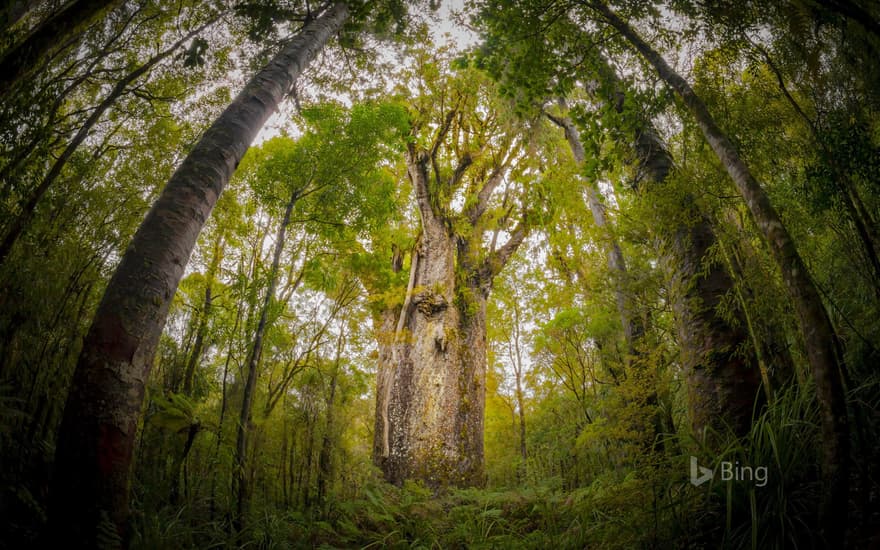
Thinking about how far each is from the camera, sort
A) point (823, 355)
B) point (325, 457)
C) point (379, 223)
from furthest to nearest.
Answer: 1. point (379, 223)
2. point (325, 457)
3. point (823, 355)

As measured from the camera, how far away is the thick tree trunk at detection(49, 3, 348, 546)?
1596 millimetres

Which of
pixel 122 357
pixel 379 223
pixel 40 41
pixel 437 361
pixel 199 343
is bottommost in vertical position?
pixel 122 357

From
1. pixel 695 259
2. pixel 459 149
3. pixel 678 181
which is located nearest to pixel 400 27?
pixel 459 149

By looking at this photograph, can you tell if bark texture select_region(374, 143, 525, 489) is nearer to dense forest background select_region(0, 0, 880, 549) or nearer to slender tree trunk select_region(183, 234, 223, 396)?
dense forest background select_region(0, 0, 880, 549)

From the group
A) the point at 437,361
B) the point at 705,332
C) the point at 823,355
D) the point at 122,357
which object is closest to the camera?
the point at 823,355

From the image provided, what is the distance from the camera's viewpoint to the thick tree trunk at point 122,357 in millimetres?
1596

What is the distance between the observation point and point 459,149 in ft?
28.9

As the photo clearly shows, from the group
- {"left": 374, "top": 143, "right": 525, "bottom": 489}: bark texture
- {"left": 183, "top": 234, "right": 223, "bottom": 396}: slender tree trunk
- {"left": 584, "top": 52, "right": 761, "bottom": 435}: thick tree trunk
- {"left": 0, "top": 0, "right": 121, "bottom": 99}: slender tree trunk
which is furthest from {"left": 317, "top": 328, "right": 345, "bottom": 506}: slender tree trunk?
{"left": 0, "top": 0, "right": 121, "bottom": 99}: slender tree trunk

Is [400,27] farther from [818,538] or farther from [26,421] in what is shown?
[818,538]

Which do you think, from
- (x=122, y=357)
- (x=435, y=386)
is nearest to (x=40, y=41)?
(x=122, y=357)

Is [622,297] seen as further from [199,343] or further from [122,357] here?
[199,343]

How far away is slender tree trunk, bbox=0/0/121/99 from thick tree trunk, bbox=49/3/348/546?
0.82 m

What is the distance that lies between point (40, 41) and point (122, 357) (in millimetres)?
1886

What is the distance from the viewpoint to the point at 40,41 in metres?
2.02
